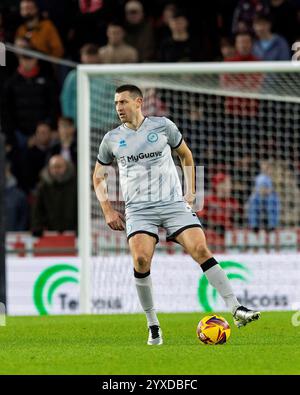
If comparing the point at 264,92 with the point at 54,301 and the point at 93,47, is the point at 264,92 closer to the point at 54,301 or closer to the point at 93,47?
the point at 93,47

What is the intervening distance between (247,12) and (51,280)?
5857 millimetres

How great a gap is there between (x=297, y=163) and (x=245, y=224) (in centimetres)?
147

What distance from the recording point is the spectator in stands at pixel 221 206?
1822 cm

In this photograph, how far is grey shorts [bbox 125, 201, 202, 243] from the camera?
35.3ft

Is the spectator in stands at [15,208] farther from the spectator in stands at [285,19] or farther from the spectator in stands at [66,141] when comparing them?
the spectator in stands at [285,19]

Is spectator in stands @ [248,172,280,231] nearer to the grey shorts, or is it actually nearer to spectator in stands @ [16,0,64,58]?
spectator in stands @ [16,0,64,58]

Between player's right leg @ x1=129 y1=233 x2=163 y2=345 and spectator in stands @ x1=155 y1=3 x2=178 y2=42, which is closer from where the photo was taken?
player's right leg @ x1=129 y1=233 x2=163 y2=345

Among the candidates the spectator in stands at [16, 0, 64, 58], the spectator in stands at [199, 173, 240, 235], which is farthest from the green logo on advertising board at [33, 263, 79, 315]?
the spectator in stands at [16, 0, 64, 58]

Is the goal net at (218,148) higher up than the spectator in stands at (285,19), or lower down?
lower down

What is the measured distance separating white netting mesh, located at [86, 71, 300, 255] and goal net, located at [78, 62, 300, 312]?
0.01 m

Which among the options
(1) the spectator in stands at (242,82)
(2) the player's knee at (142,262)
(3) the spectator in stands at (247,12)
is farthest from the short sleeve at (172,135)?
(3) the spectator in stands at (247,12)

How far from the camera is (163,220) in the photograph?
1085 centimetres

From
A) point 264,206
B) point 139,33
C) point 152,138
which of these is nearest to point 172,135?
point 152,138

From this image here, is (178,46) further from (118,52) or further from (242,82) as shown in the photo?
(242,82)
